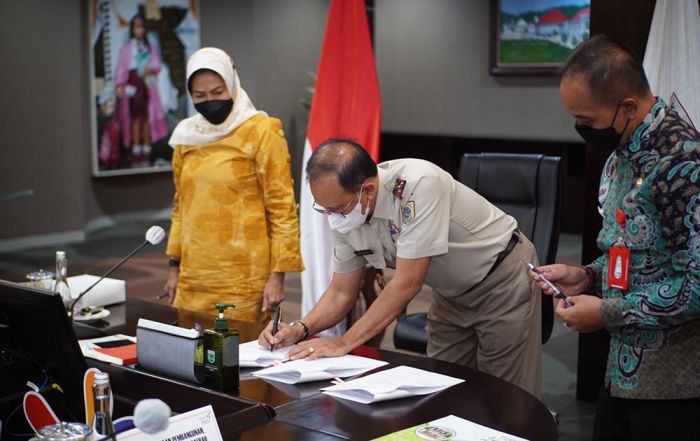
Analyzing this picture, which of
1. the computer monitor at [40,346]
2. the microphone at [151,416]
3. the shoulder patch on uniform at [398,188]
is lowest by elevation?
the computer monitor at [40,346]

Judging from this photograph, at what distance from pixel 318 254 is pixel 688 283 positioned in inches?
109

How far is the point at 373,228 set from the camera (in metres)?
2.52

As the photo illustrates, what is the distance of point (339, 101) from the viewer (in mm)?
4695

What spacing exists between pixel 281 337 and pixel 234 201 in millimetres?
791

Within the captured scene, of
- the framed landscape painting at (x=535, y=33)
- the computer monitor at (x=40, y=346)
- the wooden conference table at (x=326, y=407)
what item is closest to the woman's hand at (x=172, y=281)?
the wooden conference table at (x=326, y=407)

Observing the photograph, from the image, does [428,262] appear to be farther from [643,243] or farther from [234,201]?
[234,201]

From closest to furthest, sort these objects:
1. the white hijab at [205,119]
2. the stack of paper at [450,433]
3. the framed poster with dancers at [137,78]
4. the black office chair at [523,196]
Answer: the stack of paper at [450,433], the white hijab at [205,119], the black office chair at [523,196], the framed poster with dancers at [137,78]

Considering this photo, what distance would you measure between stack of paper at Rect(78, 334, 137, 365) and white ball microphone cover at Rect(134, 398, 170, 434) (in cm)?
132

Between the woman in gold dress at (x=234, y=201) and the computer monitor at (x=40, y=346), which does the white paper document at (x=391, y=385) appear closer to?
the computer monitor at (x=40, y=346)

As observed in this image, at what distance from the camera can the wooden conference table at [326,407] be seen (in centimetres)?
188

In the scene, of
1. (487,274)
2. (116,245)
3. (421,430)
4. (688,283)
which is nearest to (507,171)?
(487,274)

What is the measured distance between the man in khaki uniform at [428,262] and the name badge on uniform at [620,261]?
498mm

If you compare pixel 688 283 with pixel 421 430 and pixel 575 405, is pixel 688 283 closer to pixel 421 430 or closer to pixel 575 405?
pixel 421 430

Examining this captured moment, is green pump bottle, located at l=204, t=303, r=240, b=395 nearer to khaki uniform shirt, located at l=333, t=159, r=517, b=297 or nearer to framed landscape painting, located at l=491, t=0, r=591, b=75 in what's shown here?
khaki uniform shirt, located at l=333, t=159, r=517, b=297
